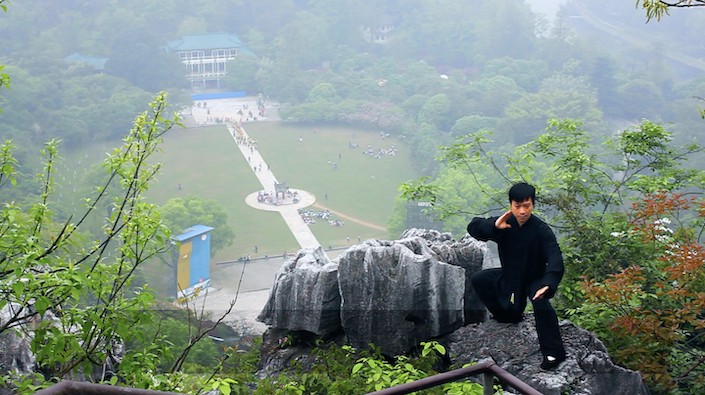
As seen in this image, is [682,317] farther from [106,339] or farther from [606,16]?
[606,16]

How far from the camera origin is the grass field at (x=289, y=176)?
2523cm

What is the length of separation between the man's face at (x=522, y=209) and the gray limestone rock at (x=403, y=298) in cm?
105

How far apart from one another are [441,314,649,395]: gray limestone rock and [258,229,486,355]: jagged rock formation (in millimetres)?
396

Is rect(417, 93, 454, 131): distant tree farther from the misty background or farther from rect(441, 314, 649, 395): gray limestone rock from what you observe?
rect(441, 314, 649, 395): gray limestone rock

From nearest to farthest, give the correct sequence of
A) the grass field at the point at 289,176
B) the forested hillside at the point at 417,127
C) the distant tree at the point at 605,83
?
the forested hillside at the point at 417,127 < the grass field at the point at 289,176 < the distant tree at the point at 605,83

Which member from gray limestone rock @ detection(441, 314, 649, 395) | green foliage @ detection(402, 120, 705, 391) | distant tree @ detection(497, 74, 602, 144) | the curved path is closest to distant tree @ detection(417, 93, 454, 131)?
distant tree @ detection(497, 74, 602, 144)

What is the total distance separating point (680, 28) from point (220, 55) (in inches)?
1098

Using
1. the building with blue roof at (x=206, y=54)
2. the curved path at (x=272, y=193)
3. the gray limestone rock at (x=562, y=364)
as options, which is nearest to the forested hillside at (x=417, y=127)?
the gray limestone rock at (x=562, y=364)

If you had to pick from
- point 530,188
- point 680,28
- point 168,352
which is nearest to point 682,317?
point 530,188

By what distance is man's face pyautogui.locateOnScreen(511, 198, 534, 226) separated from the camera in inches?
136

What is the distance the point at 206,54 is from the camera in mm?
43062

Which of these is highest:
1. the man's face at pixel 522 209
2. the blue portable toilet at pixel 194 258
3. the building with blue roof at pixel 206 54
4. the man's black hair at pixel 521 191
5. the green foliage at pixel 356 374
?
the building with blue roof at pixel 206 54

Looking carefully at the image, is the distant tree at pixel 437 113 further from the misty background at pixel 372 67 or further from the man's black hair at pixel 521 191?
the man's black hair at pixel 521 191

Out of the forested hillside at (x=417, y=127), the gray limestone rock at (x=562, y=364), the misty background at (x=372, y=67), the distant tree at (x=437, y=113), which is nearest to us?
the forested hillside at (x=417, y=127)
